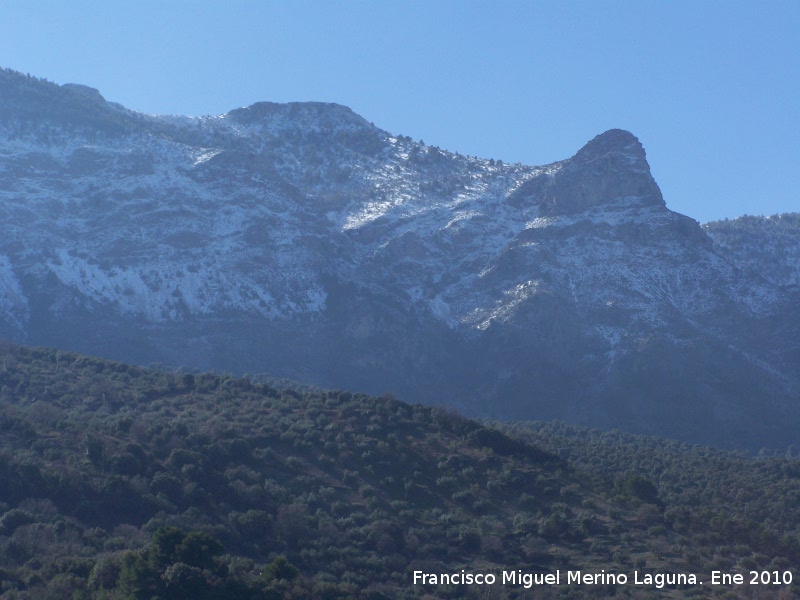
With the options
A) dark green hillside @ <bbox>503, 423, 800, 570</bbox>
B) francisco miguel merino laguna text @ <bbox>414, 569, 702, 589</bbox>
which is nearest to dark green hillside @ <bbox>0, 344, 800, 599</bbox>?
dark green hillside @ <bbox>503, 423, 800, 570</bbox>

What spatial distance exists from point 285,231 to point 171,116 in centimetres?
4241

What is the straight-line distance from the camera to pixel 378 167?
449 feet

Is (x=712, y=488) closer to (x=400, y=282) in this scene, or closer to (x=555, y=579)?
(x=555, y=579)

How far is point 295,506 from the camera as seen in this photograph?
3856 cm

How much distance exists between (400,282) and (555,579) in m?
72.2

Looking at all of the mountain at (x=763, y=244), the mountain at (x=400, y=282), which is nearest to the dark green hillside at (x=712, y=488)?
the mountain at (x=400, y=282)

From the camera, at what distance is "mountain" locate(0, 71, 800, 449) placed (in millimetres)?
88688

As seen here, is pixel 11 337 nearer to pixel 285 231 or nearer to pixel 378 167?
pixel 285 231

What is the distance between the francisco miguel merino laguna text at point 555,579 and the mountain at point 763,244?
92.6m

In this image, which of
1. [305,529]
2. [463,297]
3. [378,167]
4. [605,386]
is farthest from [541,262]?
[305,529]

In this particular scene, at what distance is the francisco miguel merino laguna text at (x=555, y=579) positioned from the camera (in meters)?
34.3

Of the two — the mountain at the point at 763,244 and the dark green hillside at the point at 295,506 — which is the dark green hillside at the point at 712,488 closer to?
the dark green hillside at the point at 295,506

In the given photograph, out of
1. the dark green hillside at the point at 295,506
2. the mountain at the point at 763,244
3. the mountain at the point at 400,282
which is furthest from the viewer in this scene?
the mountain at the point at 763,244

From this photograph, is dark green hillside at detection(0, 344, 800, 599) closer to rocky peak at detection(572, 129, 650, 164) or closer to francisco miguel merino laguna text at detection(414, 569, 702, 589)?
francisco miguel merino laguna text at detection(414, 569, 702, 589)
